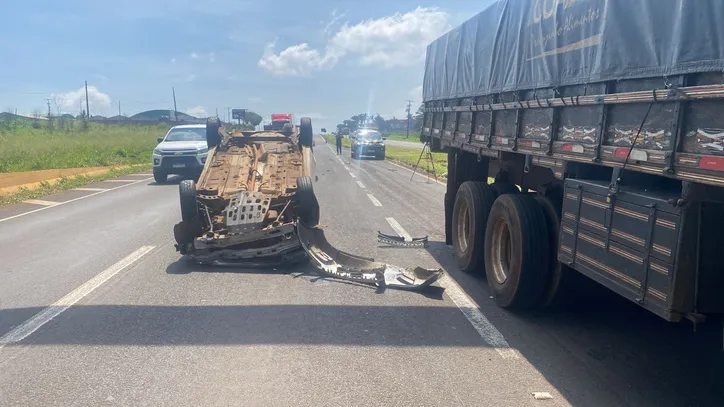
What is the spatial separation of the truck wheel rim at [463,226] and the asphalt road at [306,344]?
0.38 m

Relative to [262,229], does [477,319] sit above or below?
below

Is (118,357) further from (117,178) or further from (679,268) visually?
(117,178)

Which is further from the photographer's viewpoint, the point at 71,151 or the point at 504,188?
the point at 71,151

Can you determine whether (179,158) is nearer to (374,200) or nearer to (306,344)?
(374,200)

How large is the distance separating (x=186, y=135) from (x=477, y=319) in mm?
17807

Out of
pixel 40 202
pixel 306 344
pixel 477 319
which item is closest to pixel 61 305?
pixel 306 344

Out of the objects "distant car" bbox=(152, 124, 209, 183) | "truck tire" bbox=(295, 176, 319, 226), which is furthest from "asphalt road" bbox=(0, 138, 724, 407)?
"distant car" bbox=(152, 124, 209, 183)

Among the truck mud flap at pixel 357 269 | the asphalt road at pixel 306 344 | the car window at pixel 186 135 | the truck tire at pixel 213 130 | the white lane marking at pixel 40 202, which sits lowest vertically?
the white lane marking at pixel 40 202

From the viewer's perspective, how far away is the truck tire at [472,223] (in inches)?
286

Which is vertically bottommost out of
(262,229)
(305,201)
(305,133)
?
(262,229)

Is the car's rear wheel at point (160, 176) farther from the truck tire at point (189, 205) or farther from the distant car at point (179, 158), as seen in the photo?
the truck tire at point (189, 205)

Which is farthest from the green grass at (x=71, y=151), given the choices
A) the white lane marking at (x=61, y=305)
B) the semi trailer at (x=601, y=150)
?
the semi trailer at (x=601, y=150)

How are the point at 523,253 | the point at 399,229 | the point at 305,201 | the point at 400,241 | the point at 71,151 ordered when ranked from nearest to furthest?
the point at 523,253 < the point at 305,201 < the point at 400,241 < the point at 399,229 < the point at 71,151

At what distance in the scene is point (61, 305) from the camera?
6.00m
